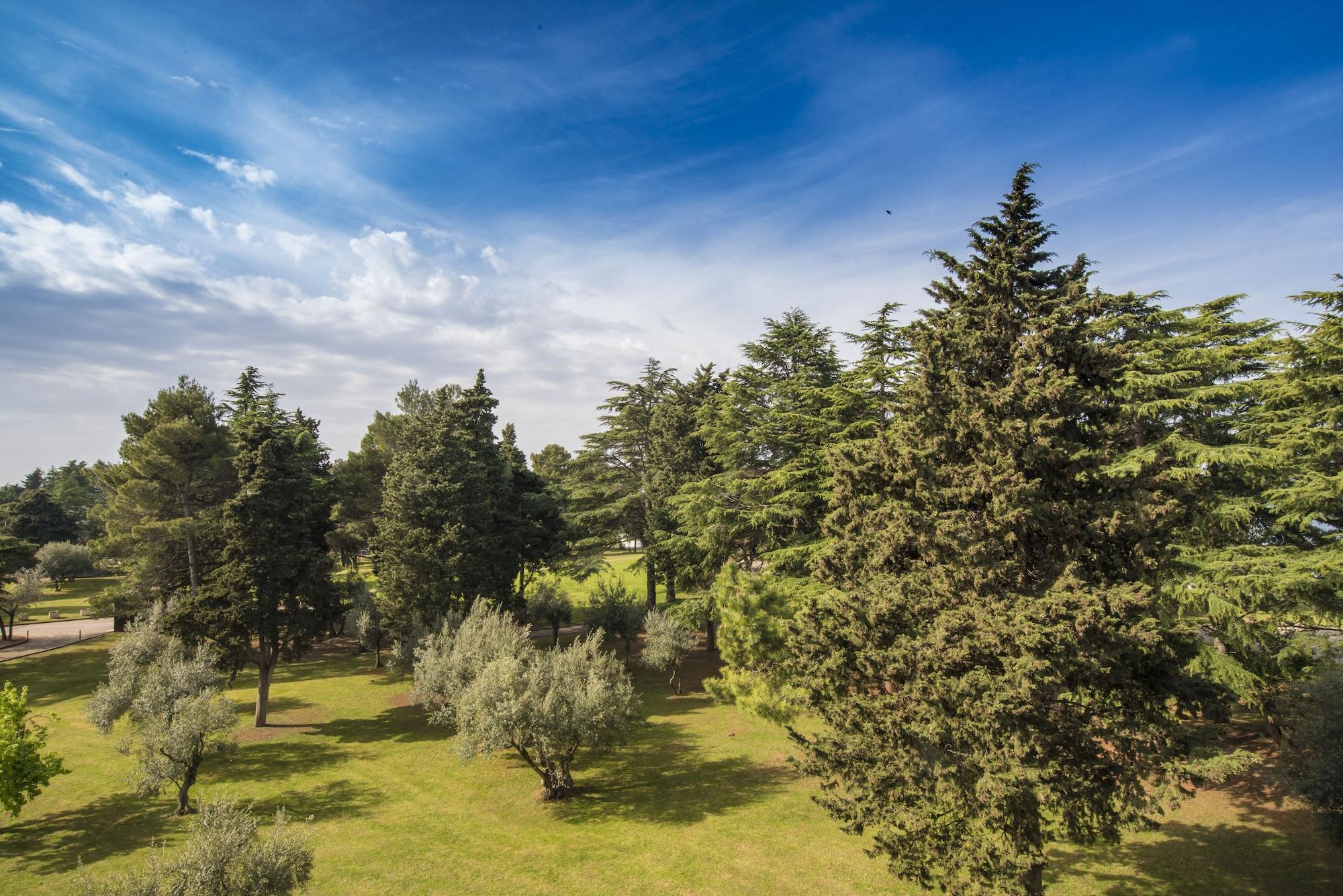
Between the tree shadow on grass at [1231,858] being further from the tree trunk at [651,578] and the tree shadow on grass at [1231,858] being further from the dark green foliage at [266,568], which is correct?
the dark green foliage at [266,568]

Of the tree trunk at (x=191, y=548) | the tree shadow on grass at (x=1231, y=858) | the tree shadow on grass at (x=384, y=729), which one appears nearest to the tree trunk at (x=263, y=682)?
the tree shadow on grass at (x=384, y=729)

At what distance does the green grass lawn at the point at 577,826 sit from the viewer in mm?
16656

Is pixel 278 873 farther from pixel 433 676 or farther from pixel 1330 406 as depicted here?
pixel 1330 406

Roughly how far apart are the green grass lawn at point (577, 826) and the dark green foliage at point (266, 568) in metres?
4.80

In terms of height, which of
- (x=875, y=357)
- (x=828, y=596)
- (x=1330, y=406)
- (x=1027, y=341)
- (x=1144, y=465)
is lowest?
(x=828, y=596)

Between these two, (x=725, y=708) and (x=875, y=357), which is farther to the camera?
(x=725, y=708)

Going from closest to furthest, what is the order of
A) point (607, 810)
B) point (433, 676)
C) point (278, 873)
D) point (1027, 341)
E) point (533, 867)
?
point (278, 873) < point (1027, 341) < point (533, 867) < point (607, 810) < point (433, 676)

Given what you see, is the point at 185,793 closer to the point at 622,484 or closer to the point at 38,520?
the point at 622,484

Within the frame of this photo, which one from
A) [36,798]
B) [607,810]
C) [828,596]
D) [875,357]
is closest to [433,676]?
[607,810]

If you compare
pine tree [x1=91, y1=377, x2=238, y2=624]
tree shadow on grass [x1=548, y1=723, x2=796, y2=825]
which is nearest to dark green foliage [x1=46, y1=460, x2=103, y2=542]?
pine tree [x1=91, y1=377, x2=238, y2=624]

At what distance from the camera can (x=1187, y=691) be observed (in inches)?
468

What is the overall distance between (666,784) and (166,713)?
18.0 metres

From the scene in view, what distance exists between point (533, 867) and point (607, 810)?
4.32 meters

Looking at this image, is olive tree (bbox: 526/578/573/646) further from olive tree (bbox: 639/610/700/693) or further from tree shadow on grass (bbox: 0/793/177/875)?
tree shadow on grass (bbox: 0/793/177/875)
